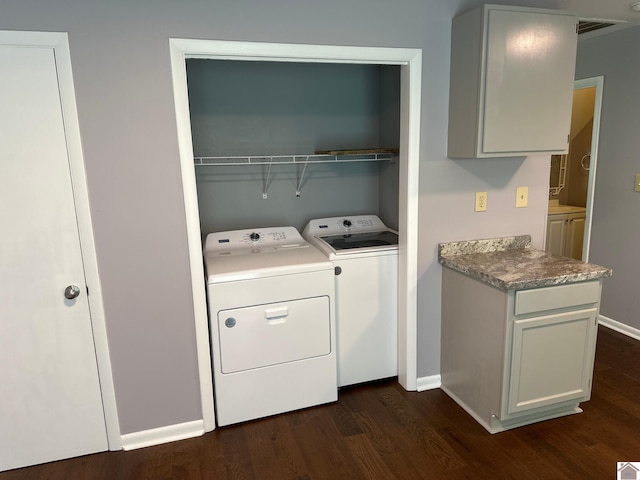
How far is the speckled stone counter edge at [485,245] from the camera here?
2578mm

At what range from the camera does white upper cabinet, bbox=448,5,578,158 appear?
214 cm

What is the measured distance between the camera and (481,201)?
2600mm

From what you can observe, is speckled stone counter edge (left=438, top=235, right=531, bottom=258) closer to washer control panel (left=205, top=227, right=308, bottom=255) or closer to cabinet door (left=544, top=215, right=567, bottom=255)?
washer control panel (left=205, top=227, right=308, bottom=255)

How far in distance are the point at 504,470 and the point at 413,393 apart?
2.38 feet

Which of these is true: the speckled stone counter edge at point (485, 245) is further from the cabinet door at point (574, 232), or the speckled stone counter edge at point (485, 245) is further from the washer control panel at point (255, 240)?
the cabinet door at point (574, 232)

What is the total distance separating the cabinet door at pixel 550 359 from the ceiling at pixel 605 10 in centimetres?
174

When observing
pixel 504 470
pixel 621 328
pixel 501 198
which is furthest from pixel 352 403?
pixel 621 328

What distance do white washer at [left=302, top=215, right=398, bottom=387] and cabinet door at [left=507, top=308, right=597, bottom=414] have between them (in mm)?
762

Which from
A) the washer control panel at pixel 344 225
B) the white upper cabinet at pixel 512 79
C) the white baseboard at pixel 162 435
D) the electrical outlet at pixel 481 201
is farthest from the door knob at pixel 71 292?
the electrical outlet at pixel 481 201

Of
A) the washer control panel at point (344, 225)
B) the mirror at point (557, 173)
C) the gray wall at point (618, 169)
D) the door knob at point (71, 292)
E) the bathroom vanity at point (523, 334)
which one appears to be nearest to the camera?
the door knob at point (71, 292)

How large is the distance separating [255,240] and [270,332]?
2.30 feet

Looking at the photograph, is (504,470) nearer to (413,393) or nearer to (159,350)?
(413,393)

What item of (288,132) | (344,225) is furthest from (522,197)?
(288,132)

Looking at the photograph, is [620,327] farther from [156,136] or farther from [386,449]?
[156,136]
